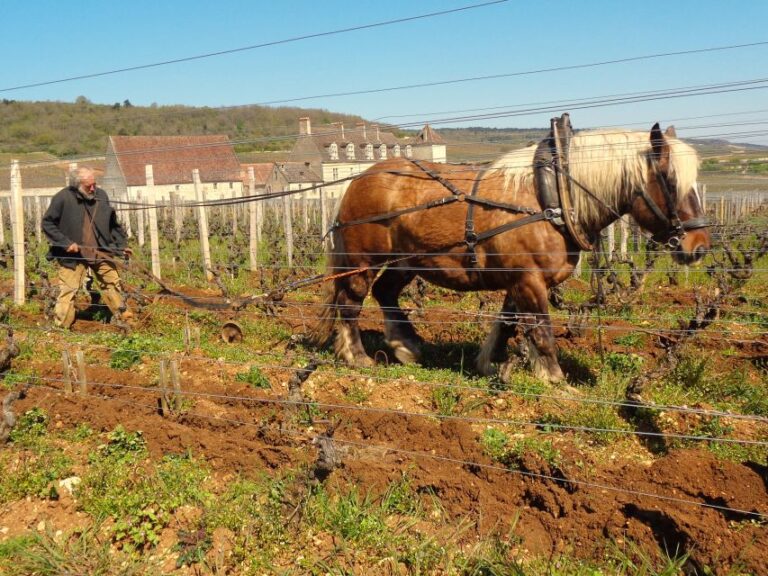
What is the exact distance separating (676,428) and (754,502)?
42.7 inches

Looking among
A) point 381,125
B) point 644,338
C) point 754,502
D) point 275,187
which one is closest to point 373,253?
point 381,125

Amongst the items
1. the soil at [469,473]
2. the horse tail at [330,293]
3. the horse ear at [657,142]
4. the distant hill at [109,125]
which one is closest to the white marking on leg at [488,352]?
the soil at [469,473]

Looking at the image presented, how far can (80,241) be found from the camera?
27.0ft

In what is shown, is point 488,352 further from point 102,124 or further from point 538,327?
point 102,124

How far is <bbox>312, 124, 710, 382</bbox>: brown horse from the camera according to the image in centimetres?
520

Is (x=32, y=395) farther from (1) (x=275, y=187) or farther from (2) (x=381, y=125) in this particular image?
(1) (x=275, y=187)

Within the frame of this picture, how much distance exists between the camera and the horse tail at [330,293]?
22.7 feet

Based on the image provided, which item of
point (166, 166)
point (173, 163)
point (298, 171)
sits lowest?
point (298, 171)

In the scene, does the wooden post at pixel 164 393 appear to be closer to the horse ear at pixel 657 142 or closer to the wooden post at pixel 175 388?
the wooden post at pixel 175 388

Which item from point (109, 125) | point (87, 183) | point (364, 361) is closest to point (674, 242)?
point (364, 361)

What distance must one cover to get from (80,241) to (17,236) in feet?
6.96

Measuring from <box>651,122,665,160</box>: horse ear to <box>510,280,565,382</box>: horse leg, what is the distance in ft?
4.43

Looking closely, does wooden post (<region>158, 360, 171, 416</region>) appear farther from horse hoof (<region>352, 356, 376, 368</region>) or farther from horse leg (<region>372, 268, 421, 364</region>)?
horse leg (<region>372, 268, 421, 364</region>)

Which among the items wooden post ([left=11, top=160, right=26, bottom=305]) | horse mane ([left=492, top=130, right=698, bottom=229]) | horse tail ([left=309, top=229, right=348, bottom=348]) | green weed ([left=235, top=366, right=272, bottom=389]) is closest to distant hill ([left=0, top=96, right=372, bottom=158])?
wooden post ([left=11, top=160, right=26, bottom=305])
